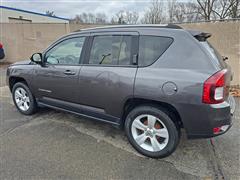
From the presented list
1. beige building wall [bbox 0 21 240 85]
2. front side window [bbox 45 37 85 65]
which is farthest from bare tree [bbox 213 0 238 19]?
front side window [bbox 45 37 85 65]

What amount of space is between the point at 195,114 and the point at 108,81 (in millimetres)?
1275

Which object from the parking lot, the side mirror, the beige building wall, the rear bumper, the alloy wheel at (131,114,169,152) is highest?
the beige building wall

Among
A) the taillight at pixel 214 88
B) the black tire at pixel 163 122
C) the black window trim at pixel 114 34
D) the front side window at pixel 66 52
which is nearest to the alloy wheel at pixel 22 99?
the front side window at pixel 66 52

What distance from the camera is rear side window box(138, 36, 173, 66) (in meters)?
2.56

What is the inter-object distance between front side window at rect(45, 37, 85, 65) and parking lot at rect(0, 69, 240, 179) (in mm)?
1241

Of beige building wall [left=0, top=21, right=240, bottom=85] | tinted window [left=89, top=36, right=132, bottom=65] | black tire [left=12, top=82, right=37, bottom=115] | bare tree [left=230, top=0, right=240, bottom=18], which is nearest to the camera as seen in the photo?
tinted window [left=89, top=36, right=132, bottom=65]

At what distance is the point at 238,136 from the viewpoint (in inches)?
130

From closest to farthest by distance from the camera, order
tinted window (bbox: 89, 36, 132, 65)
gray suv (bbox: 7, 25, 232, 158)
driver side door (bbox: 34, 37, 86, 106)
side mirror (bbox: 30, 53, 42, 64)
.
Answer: gray suv (bbox: 7, 25, 232, 158), tinted window (bbox: 89, 36, 132, 65), driver side door (bbox: 34, 37, 86, 106), side mirror (bbox: 30, 53, 42, 64)

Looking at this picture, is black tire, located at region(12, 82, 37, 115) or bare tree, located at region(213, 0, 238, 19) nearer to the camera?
black tire, located at region(12, 82, 37, 115)

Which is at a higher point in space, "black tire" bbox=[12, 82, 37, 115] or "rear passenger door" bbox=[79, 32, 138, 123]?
"rear passenger door" bbox=[79, 32, 138, 123]

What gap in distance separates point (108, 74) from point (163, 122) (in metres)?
1.04

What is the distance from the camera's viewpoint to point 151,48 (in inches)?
104

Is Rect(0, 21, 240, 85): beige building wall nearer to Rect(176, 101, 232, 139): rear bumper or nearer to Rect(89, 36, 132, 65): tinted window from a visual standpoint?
Rect(89, 36, 132, 65): tinted window

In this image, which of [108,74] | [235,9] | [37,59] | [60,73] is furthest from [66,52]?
[235,9]
